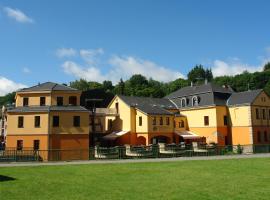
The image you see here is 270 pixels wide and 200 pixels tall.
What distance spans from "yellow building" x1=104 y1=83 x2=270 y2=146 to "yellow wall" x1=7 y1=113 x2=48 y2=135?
41.5ft

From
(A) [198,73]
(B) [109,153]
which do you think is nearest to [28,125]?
(B) [109,153]

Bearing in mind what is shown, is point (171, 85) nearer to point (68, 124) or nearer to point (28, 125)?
point (68, 124)

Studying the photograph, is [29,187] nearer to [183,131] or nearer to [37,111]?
[37,111]

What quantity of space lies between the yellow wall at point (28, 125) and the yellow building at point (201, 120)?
1266cm

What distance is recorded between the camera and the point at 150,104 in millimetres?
53406

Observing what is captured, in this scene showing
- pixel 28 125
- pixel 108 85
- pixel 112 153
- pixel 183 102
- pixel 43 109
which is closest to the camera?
pixel 112 153

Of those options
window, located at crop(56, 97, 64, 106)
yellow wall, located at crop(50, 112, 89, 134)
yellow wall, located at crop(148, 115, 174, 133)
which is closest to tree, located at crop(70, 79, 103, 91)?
yellow wall, located at crop(148, 115, 174, 133)

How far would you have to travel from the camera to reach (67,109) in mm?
40094

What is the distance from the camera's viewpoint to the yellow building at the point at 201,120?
47781mm

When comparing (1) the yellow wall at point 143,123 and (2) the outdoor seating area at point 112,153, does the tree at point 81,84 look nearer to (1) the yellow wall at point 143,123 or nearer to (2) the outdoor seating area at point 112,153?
(1) the yellow wall at point 143,123

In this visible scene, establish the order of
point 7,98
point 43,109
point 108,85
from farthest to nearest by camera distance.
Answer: point 7,98 → point 108,85 → point 43,109

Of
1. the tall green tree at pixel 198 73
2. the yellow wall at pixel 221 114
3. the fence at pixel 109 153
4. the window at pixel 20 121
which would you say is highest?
the tall green tree at pixel 198 73

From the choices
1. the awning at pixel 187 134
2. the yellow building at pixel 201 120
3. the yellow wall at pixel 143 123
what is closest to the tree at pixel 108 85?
the yellow building at pixel 201 120

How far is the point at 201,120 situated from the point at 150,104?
9.19 meters
